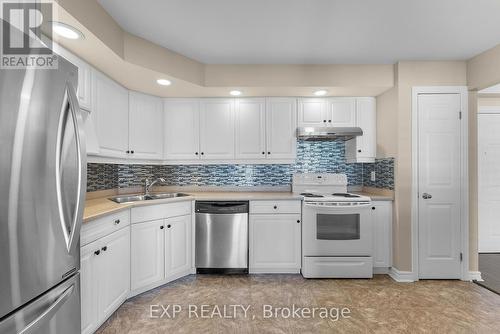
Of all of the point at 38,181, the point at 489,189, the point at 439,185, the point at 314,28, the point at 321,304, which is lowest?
the point at 321,304

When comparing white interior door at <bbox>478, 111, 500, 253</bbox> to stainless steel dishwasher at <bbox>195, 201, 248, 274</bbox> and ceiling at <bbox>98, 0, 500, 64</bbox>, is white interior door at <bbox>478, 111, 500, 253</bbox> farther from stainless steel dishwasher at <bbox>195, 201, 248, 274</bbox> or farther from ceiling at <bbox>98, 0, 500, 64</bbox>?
stainless steel dishwasher at <bbox>195, 201, 248, 274</bbox>

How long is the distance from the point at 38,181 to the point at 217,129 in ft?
7.85

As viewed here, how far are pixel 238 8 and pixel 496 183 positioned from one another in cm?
441

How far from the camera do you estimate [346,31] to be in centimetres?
223

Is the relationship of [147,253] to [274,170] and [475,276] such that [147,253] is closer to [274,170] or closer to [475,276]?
[274,170]

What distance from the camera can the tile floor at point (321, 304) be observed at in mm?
Answer: 1972

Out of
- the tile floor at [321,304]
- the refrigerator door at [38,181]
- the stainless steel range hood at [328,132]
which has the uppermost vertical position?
the stainless steel range hood at [328,132]

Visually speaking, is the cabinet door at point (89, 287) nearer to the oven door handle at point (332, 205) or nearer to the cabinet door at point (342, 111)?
the oven door handle at point (332, 205)

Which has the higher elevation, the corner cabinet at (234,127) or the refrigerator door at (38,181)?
the corner cabinet at (234,127)

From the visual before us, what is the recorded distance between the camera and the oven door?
2840mm

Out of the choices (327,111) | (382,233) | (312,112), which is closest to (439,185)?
(382,233)

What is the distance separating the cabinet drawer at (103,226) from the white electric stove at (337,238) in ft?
6.17

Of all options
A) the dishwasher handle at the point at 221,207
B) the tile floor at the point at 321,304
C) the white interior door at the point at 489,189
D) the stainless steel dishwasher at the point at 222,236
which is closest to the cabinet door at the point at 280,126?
the dishwasher handle at the point at 221,207

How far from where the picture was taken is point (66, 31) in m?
1.75
